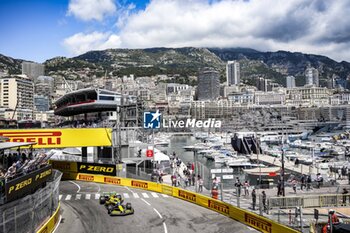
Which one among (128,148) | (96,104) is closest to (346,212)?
(128,148)

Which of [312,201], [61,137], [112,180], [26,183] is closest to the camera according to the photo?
[26,183]

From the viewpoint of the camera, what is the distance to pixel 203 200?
1143 inches

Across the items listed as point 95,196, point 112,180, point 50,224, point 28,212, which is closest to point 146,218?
point 50,224

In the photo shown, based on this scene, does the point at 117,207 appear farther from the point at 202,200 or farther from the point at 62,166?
the point at 62,166

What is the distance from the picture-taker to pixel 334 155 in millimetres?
84375

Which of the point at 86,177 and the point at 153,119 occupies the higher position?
the point at 153,119

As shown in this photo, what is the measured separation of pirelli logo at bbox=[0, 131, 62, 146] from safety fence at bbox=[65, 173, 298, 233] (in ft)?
16.1

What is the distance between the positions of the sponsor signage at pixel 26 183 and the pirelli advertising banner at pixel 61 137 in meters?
16.6

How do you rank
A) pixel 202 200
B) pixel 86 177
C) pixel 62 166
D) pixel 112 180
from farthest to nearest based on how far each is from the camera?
pixel 62 166
pixel 86 177
pixel 112 180
pixel 202 200

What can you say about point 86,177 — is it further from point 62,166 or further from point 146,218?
point 146,218

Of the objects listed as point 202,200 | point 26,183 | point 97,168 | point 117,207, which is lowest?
point 202,200

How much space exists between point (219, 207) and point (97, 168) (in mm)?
19746

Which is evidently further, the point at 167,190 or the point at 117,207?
the point at 167,190

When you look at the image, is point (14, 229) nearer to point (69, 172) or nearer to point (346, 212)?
point (346, 212)
